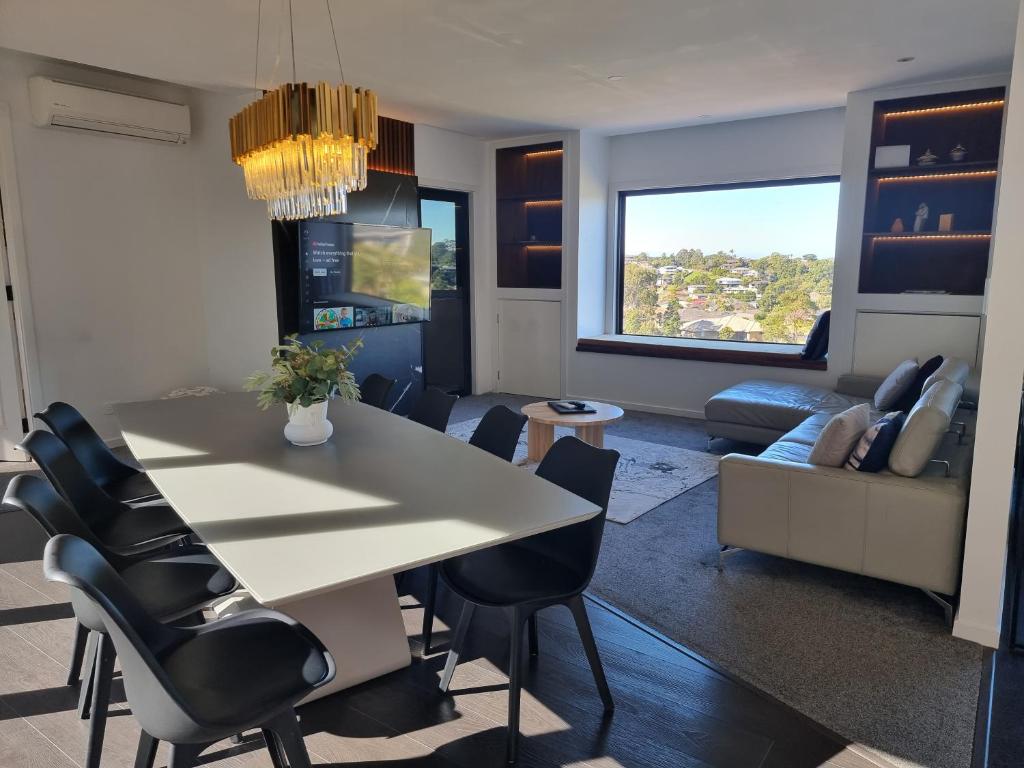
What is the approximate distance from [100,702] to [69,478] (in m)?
0.99

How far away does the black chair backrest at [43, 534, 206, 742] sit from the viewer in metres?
1.53

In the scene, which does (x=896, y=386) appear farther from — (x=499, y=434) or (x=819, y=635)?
(x=499, y=434)

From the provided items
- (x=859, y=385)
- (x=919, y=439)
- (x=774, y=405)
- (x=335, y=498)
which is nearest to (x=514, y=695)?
(x=335, y=498)

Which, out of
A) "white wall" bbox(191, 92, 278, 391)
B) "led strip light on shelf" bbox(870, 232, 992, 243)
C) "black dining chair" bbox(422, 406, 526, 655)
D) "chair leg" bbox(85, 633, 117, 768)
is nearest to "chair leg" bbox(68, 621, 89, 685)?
"chair leg" bbox(85, 633, 117, 768)

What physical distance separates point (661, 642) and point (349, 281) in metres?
4.24

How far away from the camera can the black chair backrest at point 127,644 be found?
1.53m

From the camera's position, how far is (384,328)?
6.54 m

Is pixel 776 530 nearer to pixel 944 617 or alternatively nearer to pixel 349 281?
pixel 944 617

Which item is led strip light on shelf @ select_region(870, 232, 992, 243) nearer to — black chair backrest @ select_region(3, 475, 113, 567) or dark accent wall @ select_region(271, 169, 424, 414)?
dark accent wall @ select_region(271, 169, 424, 414)

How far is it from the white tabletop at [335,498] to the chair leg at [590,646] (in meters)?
0.35

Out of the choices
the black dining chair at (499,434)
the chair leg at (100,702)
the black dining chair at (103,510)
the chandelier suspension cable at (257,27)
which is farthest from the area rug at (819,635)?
the chandelier suspension cable at (257,27)

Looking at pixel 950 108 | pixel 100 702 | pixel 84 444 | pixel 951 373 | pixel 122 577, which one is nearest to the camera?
pixel 100 702

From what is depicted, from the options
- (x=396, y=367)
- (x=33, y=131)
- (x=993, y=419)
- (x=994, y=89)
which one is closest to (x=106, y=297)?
(x=33, y=131)

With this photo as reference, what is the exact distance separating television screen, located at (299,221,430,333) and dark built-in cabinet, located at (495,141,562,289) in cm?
126
